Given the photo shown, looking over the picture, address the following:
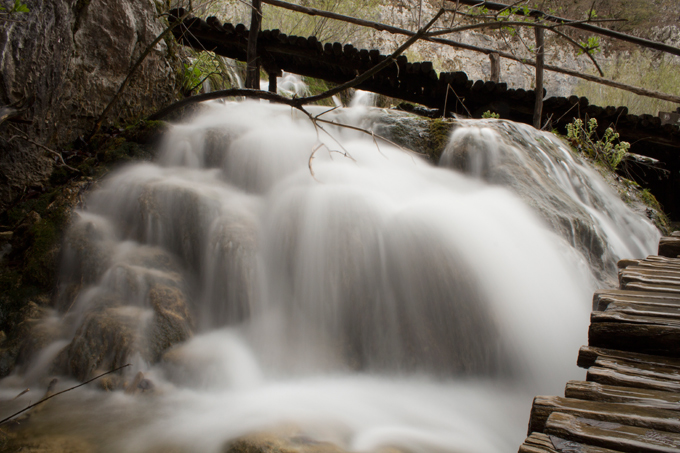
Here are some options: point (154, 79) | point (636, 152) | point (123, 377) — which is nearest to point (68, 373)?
point (123, 377)

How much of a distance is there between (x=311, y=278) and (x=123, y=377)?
4.31 ft

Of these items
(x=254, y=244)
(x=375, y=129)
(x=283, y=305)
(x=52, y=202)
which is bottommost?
(x=283, y=305)

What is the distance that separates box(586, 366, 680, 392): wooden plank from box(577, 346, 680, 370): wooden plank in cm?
11

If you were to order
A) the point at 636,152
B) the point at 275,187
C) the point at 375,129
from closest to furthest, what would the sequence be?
the point at 275,187 → the point at 375,129 → the point at 636,152

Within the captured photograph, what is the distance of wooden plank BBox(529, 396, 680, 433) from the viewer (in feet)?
3.53

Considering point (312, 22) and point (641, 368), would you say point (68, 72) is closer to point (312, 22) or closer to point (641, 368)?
point (641, 368)

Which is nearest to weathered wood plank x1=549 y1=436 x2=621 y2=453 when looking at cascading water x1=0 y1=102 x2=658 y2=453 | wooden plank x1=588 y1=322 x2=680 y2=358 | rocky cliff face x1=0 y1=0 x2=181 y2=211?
wooden plank x1=588 y1=322 x2=680 y2=358

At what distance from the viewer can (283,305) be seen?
3016mm

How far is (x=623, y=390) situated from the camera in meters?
1.26

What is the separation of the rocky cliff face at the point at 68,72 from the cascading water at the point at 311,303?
707 millimetres

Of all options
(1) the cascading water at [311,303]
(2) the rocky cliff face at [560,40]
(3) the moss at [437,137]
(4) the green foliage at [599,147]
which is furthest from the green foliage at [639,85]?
(1) the cascading water at [311,303]

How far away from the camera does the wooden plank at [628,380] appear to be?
1.27m

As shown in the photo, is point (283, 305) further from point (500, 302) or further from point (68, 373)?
point (500, 302)

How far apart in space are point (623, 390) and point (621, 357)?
27cm
